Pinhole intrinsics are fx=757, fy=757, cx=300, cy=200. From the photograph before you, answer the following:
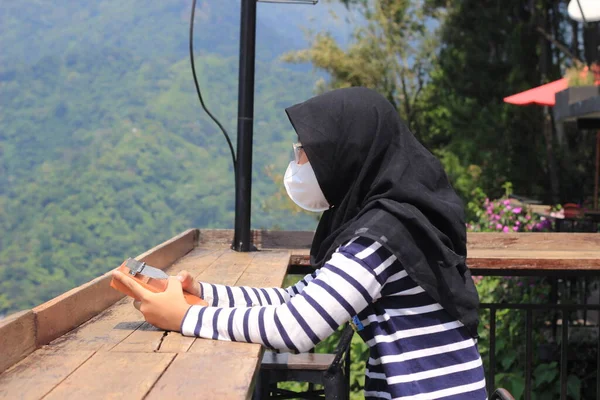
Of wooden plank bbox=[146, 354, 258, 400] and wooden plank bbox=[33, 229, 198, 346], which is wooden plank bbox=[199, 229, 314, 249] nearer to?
wooden plank bbox=[33, 229, 198, 346]

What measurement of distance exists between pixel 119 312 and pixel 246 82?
4.71ft

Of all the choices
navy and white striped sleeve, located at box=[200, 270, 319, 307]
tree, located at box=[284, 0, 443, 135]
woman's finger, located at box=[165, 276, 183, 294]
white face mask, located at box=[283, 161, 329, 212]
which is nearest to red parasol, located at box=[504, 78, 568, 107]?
tree, located at box=[284, 0, 443, 135]

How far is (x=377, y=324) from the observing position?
4.96 ft

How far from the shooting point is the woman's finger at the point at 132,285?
145 centimetres

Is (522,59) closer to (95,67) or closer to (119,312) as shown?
(119,312)

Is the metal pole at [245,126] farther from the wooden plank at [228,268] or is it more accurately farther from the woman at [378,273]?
the woman at [378,273]

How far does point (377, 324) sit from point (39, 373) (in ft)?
2.13

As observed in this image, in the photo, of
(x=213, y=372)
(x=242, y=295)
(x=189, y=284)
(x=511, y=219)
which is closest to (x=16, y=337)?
(x=213, y=372)

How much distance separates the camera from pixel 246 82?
9.66 ft

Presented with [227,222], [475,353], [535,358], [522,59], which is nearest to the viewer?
[475,353]

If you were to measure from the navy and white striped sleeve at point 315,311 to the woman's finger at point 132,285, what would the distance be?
4.1 inches

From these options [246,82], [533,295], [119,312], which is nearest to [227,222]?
[533,295]

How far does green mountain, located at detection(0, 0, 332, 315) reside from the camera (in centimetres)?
1255

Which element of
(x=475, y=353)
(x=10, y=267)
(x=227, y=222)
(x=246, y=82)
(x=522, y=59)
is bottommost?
(x=10, y=267)
